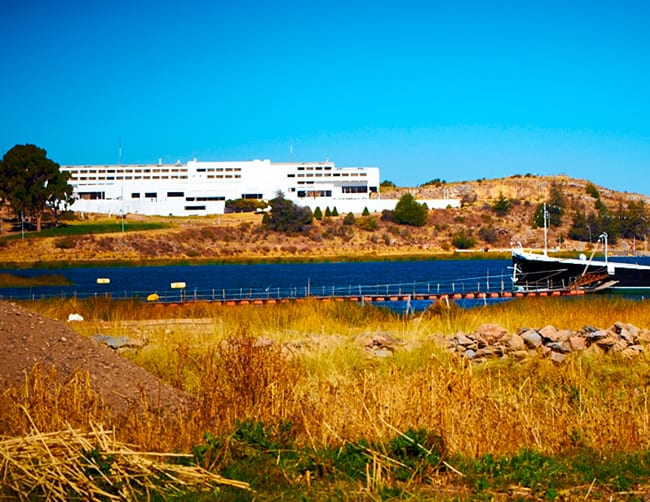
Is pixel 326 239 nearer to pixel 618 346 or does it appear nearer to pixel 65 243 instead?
pixel 65 243

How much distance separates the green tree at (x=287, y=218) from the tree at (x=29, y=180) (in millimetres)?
25860

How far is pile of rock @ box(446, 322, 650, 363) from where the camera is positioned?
580 inches

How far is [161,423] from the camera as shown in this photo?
8125 mm

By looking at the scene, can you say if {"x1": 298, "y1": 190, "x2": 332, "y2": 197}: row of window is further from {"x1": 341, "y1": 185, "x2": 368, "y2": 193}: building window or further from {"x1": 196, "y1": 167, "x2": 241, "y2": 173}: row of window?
{"x1": 196, "y1": 167, "x2": 241, "y2": 173}: row of window

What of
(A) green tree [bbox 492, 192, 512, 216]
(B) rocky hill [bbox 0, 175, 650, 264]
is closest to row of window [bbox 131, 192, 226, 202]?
(B) rocky hill [bbox 0, 175, 650, 264]

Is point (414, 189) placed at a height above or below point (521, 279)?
above

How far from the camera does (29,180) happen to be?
104500 millimetres

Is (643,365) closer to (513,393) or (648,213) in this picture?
(513,393)

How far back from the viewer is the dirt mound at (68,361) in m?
9.57

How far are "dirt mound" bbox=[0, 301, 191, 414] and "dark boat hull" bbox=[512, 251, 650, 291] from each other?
3865cm

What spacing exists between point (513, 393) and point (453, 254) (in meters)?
95.4

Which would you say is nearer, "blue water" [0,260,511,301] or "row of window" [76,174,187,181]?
"blue water" [0,260,511,301]

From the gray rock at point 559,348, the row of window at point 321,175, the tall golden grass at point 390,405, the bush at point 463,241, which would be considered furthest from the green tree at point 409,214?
the tall golden grass at point 390,405

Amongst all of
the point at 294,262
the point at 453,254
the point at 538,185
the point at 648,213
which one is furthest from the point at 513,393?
→ the point at 538,185
